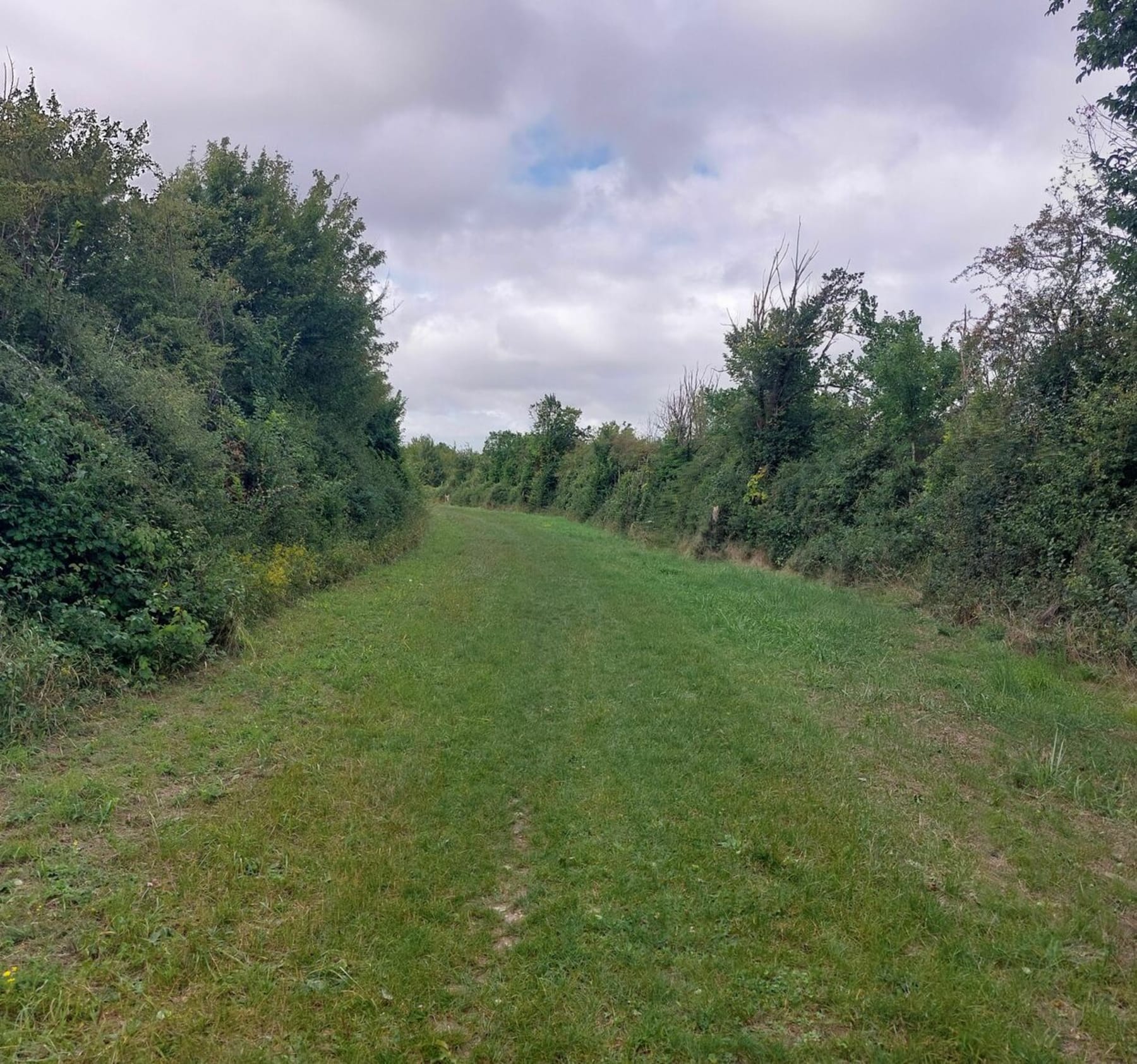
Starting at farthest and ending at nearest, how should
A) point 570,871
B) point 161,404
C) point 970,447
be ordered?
point 970,447, point 161,404, point 570,871

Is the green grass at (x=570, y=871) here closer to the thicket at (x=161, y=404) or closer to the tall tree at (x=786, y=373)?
the thicket at (x=161, y=404)

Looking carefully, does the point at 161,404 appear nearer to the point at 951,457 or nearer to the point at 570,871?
the point at 570,871

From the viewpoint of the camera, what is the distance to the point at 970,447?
13.8 meters

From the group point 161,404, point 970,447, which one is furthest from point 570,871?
point 970,447

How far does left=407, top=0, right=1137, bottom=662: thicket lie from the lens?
31.4 ft

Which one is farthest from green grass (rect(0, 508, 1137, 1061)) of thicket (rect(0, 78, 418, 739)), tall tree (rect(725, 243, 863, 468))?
tall tree (rect(725, 243, 863, 468))

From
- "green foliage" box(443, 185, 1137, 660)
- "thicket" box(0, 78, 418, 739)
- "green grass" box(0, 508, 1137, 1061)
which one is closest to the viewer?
"green grass" box(0, 508, 1137, 1061)

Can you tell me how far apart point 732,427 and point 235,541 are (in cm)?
1882

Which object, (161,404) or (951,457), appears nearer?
(161,404)

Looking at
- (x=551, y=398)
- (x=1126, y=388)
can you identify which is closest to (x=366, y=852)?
(x=1126, y=388)

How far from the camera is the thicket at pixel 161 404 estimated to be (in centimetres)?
686

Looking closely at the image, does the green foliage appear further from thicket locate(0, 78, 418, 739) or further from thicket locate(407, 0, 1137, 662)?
thicket locate(0, 78, 418, 739)

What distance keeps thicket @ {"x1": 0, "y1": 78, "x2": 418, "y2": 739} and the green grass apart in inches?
→ 43.7

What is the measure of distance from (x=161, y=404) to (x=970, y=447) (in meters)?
14.0
